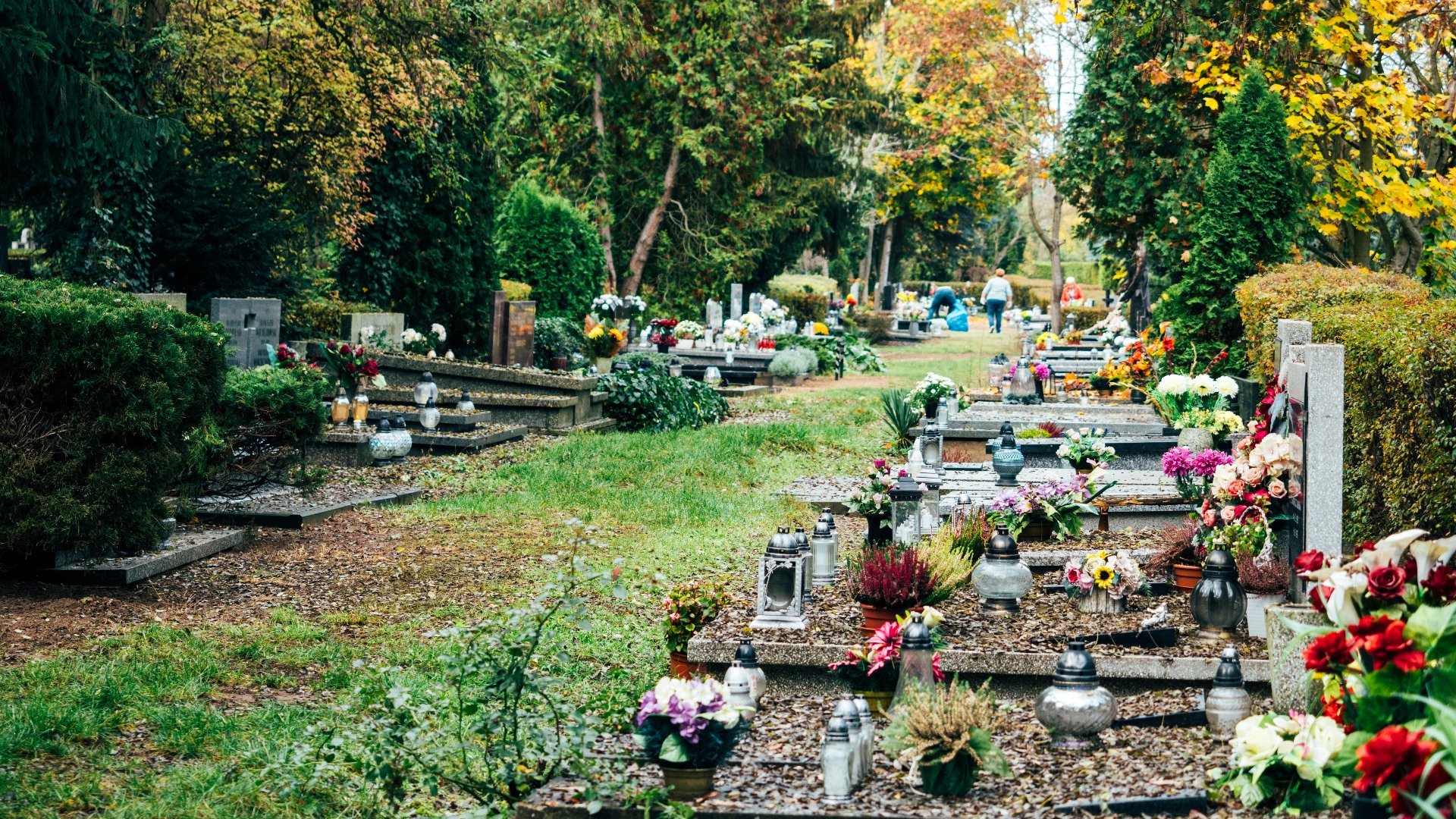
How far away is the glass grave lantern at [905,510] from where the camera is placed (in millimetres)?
9078

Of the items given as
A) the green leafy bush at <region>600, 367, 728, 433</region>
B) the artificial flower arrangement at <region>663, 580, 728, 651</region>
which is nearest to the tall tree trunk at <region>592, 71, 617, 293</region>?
the green leafy bush at <region>600, 367, 728, 433</region>

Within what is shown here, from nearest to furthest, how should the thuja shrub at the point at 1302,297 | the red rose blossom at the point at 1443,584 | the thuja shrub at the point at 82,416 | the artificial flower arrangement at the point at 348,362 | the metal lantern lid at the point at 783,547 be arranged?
the red rose blossom at the point at 1443,584 < the metal lantern lid at the point at 783,547 < the thuja shrub at the point at 82,416 < the thuja shrub at the point at 1302,297 < the artificial flower arrangement at the point at 348,362

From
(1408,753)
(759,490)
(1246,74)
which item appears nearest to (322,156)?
(759,490)

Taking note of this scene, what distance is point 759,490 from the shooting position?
46.7 ft

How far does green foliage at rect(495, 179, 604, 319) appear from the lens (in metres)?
27.0

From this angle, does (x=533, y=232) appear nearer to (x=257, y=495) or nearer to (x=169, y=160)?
(x=169, y=160)

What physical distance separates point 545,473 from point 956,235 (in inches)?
2068

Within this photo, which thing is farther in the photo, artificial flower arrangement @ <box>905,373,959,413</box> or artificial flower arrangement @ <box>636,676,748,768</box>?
artificial flower arrangement @ <box>905,373,959,413</box>

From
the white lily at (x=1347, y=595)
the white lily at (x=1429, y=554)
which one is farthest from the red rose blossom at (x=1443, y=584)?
the white lily at (x=1347, y=595)

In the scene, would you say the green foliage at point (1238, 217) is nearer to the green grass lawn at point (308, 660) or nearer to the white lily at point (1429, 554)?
the green grass lawn at point (308, 660)

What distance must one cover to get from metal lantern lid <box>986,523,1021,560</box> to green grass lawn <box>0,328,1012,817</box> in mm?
1855

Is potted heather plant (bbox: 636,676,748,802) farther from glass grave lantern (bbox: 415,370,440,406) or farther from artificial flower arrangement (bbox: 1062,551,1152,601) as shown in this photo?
glass grave lantern (bbox: 415,370,440,406)

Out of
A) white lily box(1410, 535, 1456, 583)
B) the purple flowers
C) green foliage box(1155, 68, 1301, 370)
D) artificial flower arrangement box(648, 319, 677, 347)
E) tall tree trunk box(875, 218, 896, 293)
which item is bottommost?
white lily box(1410, 535, 1456, 583)

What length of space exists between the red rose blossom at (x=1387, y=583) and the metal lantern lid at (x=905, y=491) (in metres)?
4.88
